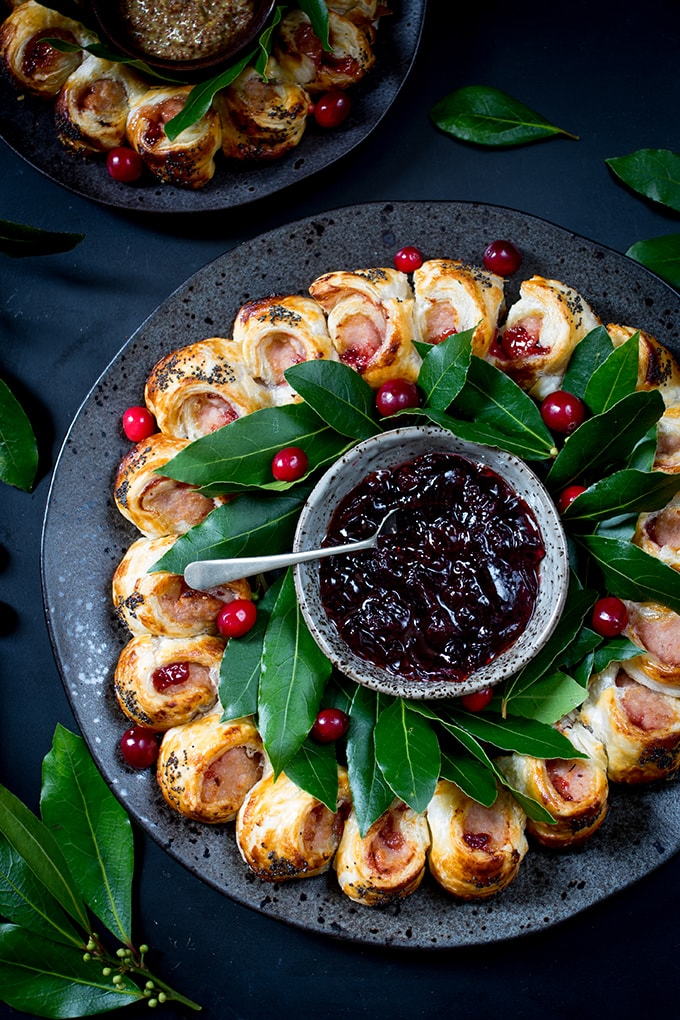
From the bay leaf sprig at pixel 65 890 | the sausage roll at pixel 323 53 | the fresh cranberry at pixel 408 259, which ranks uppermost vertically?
the sausage roll at pixel 323 53

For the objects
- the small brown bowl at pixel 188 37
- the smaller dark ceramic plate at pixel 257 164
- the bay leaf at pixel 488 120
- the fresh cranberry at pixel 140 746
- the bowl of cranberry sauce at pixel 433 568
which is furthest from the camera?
the bay leaf at pixel 488 120

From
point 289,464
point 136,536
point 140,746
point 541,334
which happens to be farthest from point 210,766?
point 541,334

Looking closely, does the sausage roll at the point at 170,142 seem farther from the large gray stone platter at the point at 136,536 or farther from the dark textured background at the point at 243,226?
the large gray stone platter at the point at 136,536

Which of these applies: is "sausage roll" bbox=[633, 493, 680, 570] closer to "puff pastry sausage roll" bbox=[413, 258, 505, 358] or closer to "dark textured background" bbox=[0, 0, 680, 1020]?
"puff pastry sausage roll" bbox=[413, 258, 505, 358]

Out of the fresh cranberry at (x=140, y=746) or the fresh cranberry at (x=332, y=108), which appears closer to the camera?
the fresh cranberry at (x=140, y=746)

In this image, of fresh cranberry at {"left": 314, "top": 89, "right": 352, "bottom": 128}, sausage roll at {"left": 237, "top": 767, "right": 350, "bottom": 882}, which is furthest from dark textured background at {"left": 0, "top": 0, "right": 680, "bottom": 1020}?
sausage roll at {"left": 237, "top": 767, "right": 350, "bottom": 882}

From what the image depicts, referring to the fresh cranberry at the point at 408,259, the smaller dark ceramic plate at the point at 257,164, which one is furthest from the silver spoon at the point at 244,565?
the smaller dark ceramic plate at the point at 257,164

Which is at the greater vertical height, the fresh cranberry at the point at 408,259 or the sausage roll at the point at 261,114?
the sausage roll at the point at 261,114
